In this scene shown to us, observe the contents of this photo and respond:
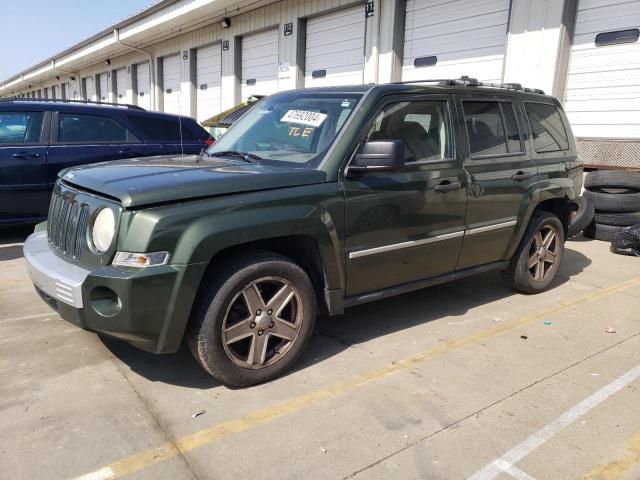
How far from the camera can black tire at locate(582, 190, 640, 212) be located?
291 inches

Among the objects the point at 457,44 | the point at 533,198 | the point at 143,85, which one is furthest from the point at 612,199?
the point at 143,85

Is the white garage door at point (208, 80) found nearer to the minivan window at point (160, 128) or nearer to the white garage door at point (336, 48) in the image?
the white garage door at point (336, 48)

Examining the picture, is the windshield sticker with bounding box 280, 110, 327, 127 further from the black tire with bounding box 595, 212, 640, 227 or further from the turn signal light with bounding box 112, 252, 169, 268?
the black tire with bounding box 595, 212, 640, 227

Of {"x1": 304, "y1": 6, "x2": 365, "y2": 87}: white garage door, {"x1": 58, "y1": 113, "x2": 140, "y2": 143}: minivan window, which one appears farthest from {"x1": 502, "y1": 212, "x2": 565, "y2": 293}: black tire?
{"x1": 304, "y1": 6, "x2": 365, "y2": 87}: white garage door

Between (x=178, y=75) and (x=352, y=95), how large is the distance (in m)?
18.2

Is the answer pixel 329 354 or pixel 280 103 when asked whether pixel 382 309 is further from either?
pixel 280 103

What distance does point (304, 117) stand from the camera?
3.84m

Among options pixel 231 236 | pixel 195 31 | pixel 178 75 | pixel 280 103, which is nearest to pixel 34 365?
pixel 231 236

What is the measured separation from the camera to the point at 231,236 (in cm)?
289

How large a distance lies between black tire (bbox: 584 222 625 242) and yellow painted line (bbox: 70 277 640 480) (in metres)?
4.10

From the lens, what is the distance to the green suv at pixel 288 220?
9.12ft

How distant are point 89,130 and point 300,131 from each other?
14.5 feet

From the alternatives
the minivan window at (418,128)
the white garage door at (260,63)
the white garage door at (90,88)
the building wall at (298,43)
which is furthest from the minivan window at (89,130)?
the white garage door at (90,88)

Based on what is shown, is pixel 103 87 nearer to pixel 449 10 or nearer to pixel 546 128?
pixel 449 10
